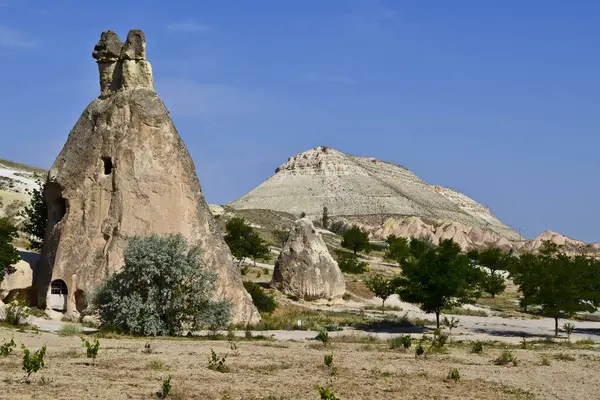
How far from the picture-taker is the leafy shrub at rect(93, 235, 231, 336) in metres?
20.1

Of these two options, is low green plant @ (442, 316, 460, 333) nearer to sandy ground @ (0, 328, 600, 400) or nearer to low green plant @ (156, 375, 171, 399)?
sandy ground @ (0, 328, 600, 400)

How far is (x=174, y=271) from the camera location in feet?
66.7

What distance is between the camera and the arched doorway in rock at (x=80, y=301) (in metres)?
25.1

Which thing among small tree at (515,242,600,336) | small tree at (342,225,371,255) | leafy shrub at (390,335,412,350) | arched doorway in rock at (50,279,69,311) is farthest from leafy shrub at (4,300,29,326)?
small tree at (342,225,371,255)

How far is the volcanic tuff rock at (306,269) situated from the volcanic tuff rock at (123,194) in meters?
11.0

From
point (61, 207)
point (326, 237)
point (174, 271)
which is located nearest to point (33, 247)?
point (61, 207)

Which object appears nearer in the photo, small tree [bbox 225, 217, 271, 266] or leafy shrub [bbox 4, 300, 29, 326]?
leafy shrub [bbox 4, 300, 29, 326]

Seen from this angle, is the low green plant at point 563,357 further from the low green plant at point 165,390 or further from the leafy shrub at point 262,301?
the leafy shrub at point 262,301

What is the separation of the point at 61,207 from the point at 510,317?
21413 mm

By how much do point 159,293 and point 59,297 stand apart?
6665 mm

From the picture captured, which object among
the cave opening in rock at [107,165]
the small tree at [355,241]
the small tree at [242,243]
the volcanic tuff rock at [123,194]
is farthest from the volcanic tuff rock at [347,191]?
the cave opening in rock at [107,165]

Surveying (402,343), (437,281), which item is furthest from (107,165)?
(402,343)

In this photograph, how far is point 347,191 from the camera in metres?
156

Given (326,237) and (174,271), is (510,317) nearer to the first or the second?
(174,271)
